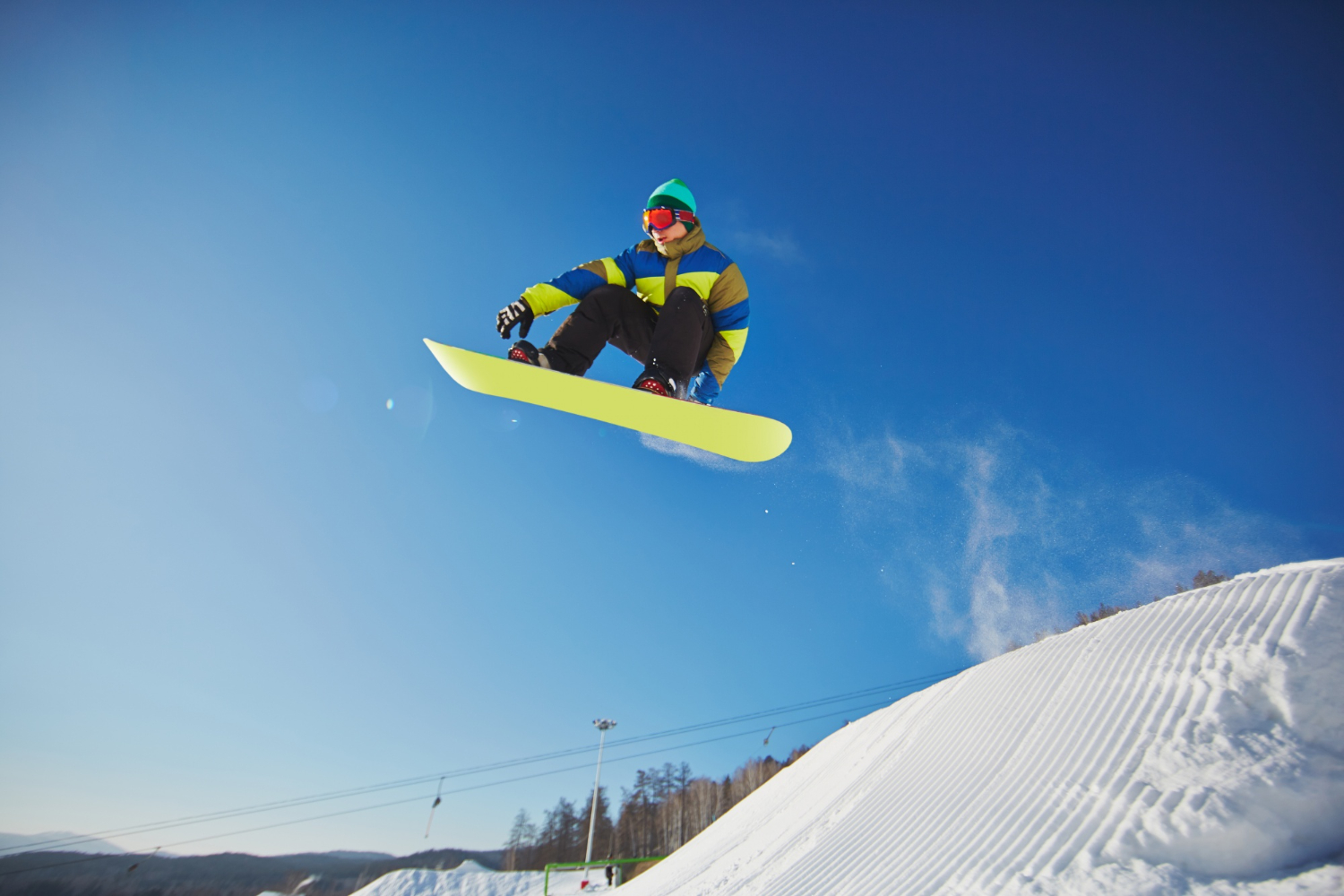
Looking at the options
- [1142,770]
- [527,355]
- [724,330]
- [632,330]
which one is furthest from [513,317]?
[1142,770]

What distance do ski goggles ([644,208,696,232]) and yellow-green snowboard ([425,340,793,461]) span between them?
1078 millimetres

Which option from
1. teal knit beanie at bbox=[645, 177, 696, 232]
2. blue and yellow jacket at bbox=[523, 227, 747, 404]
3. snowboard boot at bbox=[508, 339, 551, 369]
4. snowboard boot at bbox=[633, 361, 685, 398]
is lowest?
snowboard boot at bbox=[633, 361, 685, 398]

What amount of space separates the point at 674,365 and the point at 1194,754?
105 inches

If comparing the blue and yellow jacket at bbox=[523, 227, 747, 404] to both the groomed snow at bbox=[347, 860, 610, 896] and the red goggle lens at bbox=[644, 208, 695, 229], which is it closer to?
the red goggle lens at bbox=[644, 208, 695, 229]

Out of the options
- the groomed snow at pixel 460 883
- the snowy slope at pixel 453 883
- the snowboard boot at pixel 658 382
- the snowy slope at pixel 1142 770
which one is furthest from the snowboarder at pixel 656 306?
the snowy slope at pixel 453 883

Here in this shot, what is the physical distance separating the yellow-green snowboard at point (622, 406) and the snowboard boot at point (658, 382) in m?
0.04

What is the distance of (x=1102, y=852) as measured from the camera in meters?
1.59

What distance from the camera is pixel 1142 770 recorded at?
1.78 metres

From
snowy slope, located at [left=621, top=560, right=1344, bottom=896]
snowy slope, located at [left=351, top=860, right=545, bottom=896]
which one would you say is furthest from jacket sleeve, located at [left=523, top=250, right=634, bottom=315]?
snowy slope, located at [left=351, top=860, right=545, bottom=896]

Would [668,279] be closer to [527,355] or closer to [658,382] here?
[658,382]

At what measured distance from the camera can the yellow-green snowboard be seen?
3.15 m

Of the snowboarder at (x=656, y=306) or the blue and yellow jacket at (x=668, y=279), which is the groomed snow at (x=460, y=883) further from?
the blue and yellow jacket at (x=668, y=279)

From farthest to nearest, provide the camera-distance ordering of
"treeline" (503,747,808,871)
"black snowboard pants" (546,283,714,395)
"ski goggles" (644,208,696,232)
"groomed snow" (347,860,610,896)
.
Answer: "treeline" (503,747,808,871), "groomed snow" (347,860,610,896), "ski goggles" (644,208,696,232), "black snowboard pants" (546,283,714,395)

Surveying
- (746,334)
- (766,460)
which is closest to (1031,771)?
(766,460)
